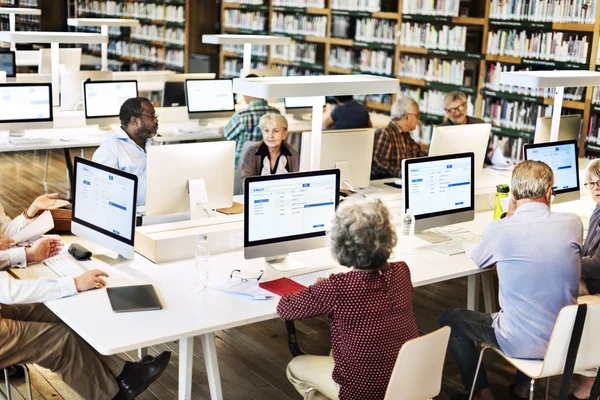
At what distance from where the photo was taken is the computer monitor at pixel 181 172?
3.80m

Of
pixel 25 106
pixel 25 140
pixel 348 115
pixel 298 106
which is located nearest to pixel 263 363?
pixel 25 140

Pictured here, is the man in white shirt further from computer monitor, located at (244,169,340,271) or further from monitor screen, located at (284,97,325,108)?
monitor screen, located at (284,97,325,108)

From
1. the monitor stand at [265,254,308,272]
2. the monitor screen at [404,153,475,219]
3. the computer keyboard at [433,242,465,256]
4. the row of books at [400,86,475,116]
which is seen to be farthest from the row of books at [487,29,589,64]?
the monitor stand at [265,254,308,272]

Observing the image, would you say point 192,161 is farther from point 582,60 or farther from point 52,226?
point 582,60

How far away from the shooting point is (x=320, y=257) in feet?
12.2

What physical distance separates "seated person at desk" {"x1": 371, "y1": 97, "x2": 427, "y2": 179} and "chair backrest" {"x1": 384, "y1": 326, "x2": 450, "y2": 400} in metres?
3.09

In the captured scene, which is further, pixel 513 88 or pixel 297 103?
pixel 297 103

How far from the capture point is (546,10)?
718 cm

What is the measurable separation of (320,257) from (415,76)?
538 cm

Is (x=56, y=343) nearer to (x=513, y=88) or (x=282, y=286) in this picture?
(x=282, y=286)

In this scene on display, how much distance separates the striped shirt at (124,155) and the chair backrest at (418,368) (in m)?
2.23

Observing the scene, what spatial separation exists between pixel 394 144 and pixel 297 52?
488cm

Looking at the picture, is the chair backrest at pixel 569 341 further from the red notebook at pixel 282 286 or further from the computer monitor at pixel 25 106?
the computer monitor at pixel 25 106

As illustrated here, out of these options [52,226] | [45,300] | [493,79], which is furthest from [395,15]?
[45,300]
